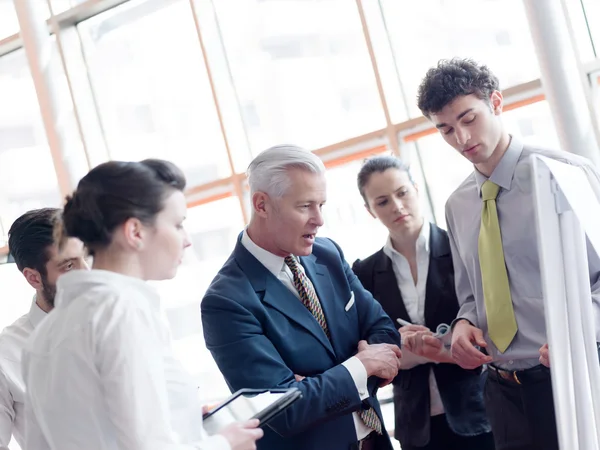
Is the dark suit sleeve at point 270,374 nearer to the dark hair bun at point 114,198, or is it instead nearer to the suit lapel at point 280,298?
the suit lapel at point 280,298

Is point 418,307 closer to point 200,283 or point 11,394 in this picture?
point 11,394

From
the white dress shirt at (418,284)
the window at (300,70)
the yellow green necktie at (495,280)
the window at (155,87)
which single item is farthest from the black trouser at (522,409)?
the window at (155,87)

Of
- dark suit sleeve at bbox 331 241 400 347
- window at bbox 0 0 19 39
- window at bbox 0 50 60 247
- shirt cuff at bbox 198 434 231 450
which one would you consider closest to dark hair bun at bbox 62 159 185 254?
shirt cuff at bbox 198 434 231 450

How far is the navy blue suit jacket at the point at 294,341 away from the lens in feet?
7.02

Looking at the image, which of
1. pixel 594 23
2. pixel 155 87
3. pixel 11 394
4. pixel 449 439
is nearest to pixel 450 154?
pixel 594 23

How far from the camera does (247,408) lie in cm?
181

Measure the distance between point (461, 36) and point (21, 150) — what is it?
3.65m

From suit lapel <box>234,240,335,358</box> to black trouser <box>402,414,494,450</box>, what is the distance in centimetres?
75

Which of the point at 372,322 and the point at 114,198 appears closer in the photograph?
the point at 114,198

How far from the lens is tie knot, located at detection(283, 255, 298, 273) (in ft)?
7.83

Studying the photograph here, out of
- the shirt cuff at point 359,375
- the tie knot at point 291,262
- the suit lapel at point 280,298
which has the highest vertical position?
the tie knot at point 291,262

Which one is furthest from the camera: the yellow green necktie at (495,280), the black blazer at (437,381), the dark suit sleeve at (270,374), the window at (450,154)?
the window at (450,154)

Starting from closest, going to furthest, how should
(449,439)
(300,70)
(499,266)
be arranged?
(499,266) → (449,439) → (300,70)

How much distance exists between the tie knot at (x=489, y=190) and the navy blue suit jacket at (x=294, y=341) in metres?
0.51
